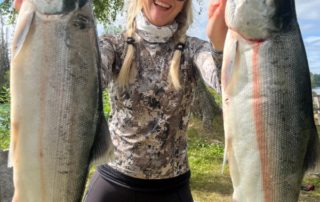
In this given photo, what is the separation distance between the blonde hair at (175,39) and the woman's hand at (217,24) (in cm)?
53

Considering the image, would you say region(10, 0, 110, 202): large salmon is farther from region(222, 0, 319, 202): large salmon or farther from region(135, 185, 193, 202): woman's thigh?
region(135, 185, 193, 202): woman's thigh

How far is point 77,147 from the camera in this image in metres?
2.42

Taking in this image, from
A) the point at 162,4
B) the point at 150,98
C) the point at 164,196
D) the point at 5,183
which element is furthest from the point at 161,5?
the point at 5,183

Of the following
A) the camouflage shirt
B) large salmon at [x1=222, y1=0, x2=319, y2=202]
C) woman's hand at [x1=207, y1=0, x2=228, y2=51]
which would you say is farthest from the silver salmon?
large salmon at [x1=222, y1=0, x2=319, y2=202]

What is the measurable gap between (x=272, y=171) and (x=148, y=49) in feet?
4.13

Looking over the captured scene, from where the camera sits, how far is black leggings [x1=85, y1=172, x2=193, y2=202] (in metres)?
3.42

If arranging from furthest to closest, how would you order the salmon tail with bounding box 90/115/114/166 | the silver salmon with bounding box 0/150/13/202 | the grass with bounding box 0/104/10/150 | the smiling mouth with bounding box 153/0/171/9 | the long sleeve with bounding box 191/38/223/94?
the grass with bounding box 0/104/10/150 < the silver salmon with bounding box 0/150/13/202 < the smiling mouth with bounding box 153/0/171/9 < the long sleeve with bounding box 191/38/223/94 < the salmon tail with bounding box 90/115/114/166

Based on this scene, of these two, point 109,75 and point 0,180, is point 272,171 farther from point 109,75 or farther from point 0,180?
point 0,180

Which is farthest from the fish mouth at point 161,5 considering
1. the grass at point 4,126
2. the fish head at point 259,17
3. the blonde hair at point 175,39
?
the grass at point 4,126

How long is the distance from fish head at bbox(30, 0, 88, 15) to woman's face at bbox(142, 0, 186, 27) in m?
0.87

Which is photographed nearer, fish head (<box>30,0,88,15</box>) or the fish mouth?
fish head (<box>30,0,88,15</box>)

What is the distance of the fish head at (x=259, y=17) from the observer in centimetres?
243

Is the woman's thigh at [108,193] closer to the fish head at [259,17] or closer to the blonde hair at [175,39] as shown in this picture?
the blonde hair at [175,39]


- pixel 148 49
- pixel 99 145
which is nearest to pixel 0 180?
pixel 148 49
